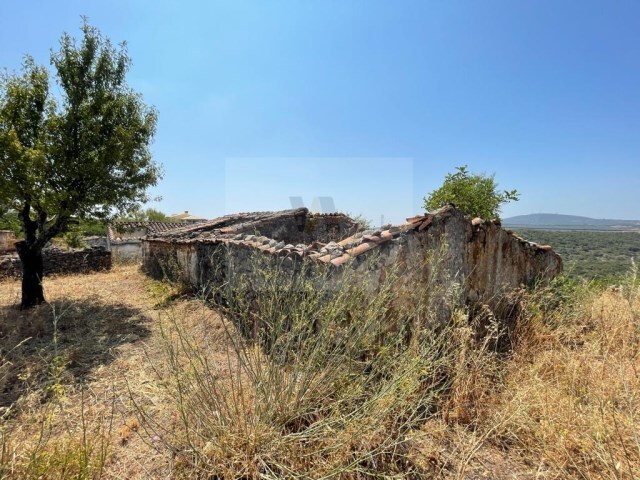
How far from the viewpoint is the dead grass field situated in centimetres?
237

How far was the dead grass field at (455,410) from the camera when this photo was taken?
7.77 ft

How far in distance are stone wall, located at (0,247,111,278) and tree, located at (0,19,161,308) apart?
5.43m

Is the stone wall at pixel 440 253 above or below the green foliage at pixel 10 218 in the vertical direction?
below

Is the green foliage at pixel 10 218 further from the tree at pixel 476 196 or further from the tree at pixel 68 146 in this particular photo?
the tree at pixel 476 196

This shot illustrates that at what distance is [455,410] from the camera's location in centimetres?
331

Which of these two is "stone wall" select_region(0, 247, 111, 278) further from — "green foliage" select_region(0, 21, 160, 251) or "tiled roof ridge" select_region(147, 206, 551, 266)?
"tiled roof ridge" select_region(147, 206, 551, 266)

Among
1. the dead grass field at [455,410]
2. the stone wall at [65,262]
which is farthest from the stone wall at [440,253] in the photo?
the stone wall at [65,262]

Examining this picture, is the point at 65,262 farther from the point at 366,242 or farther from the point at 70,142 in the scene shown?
the point at 366,242

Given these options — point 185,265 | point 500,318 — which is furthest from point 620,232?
point 185,265

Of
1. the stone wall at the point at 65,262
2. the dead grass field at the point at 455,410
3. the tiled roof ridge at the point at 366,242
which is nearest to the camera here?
the dead grass field at the point at 455,410

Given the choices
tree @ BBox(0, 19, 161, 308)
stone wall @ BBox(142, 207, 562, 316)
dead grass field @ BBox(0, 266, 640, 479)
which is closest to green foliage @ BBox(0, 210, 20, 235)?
tree @ BBox(0, 19, 161, 308)

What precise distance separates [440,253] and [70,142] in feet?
25.0

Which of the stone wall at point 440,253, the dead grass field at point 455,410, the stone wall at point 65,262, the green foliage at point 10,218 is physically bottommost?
the dead grass field at point 455,410

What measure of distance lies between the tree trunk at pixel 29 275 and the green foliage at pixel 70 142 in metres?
0.19
